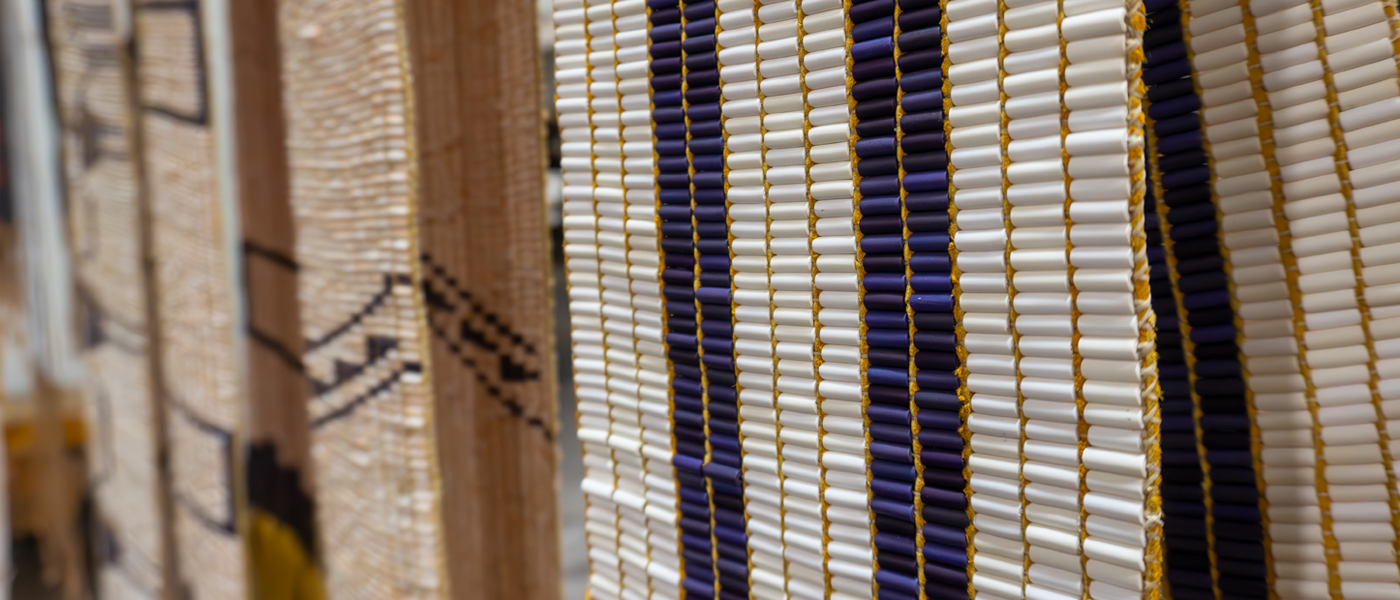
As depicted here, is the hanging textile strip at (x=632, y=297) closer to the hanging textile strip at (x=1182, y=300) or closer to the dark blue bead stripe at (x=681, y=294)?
the dark blue bead stripe at (x=681, y=294)

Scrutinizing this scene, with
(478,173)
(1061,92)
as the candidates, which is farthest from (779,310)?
(478,173)

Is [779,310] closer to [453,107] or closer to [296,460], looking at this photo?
[453,107]

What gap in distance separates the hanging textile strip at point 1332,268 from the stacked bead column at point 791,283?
0.15 m

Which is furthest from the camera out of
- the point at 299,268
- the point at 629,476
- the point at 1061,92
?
the point at 299,268

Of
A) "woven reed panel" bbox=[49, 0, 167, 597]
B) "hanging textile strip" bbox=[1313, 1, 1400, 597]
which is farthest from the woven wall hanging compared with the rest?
"woven reed panel" bbox=[49, 0, 167, 597]

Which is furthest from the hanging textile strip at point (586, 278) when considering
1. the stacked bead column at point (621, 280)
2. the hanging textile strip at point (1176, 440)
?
the hanging textile strip at point (1176, 440)

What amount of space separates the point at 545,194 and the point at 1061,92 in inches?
10.9

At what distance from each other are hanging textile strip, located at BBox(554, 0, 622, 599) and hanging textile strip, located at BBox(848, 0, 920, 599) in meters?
0.12

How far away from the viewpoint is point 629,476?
35 centimetres

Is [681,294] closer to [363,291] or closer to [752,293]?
[752,293]

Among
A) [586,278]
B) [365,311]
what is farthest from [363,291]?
[586,278]

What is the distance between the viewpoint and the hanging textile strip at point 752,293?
0.28 metres

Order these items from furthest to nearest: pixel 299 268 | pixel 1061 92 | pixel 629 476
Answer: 1. pixel 299 268
2. pixel 629 476
3. pixel 1061 92

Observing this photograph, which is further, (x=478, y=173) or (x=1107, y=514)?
(x=478, y=173)
